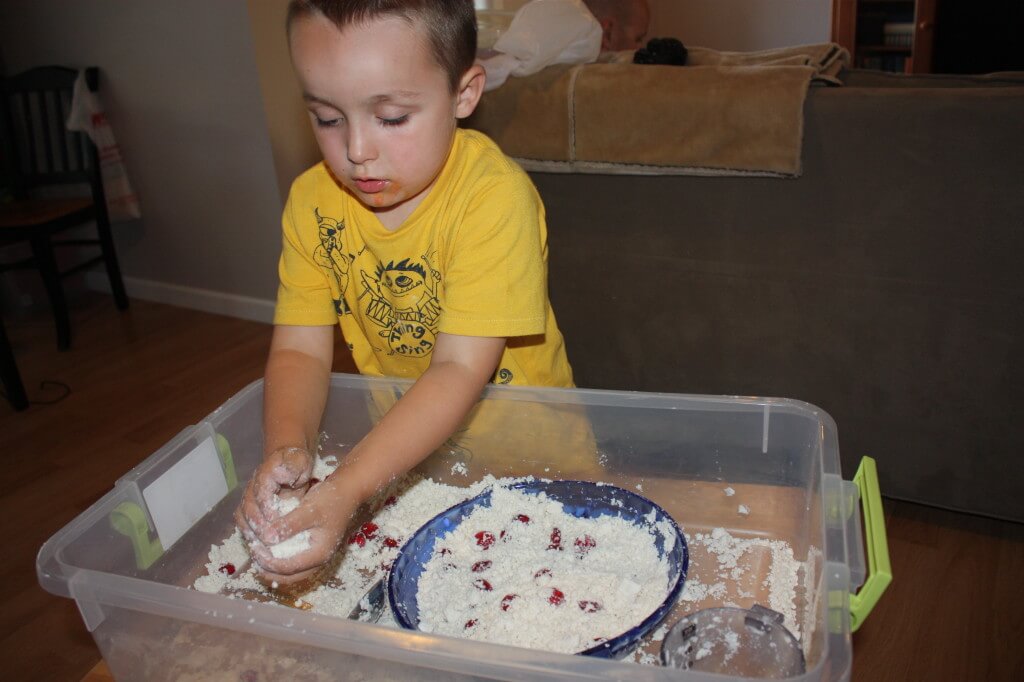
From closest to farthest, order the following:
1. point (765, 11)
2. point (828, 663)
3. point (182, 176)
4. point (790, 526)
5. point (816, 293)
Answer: point (828, 663), point (790, 526), point (816, 293), point (182, 176), point (765, 11)

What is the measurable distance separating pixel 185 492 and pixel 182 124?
7.83 feet

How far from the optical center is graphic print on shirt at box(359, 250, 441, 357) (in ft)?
2.95

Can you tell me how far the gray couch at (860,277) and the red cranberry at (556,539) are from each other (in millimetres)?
887

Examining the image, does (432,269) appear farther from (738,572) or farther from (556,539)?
(738,572)

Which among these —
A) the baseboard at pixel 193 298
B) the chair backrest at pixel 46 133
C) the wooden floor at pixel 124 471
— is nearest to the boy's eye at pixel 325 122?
the wooden floor at pixel 124 471

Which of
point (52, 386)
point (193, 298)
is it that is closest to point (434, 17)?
point (52, 386)

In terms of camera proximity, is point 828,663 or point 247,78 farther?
point 247,78

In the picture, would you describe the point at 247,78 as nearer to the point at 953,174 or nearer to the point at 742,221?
the point at 742,221

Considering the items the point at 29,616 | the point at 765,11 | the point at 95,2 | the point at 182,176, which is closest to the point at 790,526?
the point at 29,616

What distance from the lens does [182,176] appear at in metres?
2.93

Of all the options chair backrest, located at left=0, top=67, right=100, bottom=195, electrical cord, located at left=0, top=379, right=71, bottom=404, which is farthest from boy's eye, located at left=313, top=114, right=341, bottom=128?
chair backrest, located at left=0, top=67, right=100, bottom=195

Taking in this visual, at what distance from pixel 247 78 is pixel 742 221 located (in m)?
1.74

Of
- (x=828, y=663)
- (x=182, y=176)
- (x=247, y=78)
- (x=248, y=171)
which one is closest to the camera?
(x=828, y=663)

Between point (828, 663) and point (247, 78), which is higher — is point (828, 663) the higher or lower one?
the lower one
